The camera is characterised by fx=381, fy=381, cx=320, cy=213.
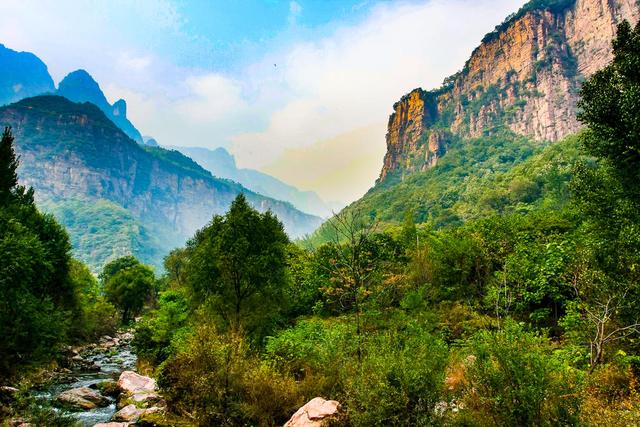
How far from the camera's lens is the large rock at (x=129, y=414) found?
580 inches

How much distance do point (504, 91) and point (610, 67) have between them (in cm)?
16718

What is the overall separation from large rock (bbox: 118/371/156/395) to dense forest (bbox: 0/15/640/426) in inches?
104

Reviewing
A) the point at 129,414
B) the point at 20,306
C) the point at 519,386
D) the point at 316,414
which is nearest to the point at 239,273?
the point at 129,414

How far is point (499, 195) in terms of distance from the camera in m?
89.6

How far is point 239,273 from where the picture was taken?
66.5 ft

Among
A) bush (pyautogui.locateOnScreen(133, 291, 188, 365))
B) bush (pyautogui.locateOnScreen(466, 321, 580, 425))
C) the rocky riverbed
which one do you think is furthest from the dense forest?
the rocky riverbed

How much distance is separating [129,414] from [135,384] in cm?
584

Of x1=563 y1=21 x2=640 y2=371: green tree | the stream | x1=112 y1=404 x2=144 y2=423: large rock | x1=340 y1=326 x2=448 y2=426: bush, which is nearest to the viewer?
x1=340 y1=326 x2=448 y2=426: bush

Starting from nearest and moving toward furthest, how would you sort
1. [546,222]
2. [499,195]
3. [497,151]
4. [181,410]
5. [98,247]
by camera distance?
[181,410] → [546,222] → [499,195] → [497,151] → [98,247]

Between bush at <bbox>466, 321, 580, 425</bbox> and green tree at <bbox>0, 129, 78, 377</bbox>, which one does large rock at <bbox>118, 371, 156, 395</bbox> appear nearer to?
green tree at <bbox>0, 129, 78, 377</bbox>

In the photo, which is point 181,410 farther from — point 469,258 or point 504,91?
point 504,91

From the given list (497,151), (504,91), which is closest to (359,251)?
(497,151)

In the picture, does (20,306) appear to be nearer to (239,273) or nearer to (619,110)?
(239,273)

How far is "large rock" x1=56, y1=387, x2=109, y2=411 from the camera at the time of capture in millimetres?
17734
